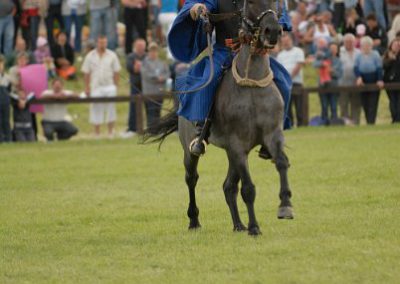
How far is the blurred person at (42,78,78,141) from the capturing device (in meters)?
23.9

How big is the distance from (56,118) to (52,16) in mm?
4525

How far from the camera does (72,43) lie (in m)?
30.0

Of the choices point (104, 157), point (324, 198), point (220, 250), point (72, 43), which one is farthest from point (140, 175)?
point (72, 43)

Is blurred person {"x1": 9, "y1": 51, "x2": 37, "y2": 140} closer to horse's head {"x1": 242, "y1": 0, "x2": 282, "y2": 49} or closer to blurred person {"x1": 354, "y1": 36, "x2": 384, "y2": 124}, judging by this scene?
blurred person {"x1": 354, "y1": 36, "x2": 384, "y2": 124}

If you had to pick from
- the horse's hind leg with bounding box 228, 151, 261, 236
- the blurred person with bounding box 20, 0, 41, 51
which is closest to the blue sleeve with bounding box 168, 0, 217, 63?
the horse's hind leg with bounding box 228, 151, 261, 236

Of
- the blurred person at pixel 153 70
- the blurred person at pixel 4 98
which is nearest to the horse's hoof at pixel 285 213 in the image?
the blurred person at pixel 4 98

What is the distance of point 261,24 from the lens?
396 inches

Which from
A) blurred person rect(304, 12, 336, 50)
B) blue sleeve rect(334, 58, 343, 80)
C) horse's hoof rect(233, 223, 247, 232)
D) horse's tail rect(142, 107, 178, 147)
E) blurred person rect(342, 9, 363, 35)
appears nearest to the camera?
horse's hoof rect(233, 223, 247, 232)

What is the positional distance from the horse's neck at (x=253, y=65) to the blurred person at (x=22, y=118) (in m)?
13.2

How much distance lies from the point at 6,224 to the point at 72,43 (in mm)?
17581

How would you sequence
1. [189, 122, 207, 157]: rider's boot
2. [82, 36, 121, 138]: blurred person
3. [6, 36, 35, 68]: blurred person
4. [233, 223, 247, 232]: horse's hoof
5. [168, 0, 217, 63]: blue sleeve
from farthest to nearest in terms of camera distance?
1. [6, 36, 35, 68]: blurred person
2. [82, 36, 121, 138]: blurred person
3. [168, 0, 217, 63]: blue sleeve
4. [189, 122, 207, 157]: rider's boot
5. [233, 223, 247, 232]: horse's hoof

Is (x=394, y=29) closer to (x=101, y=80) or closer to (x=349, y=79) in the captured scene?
(x=349, y=79)

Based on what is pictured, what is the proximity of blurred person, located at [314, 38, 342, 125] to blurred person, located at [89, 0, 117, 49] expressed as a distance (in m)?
5.41

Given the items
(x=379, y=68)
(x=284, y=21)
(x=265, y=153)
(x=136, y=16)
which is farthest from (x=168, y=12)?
(x=265, y=153)
